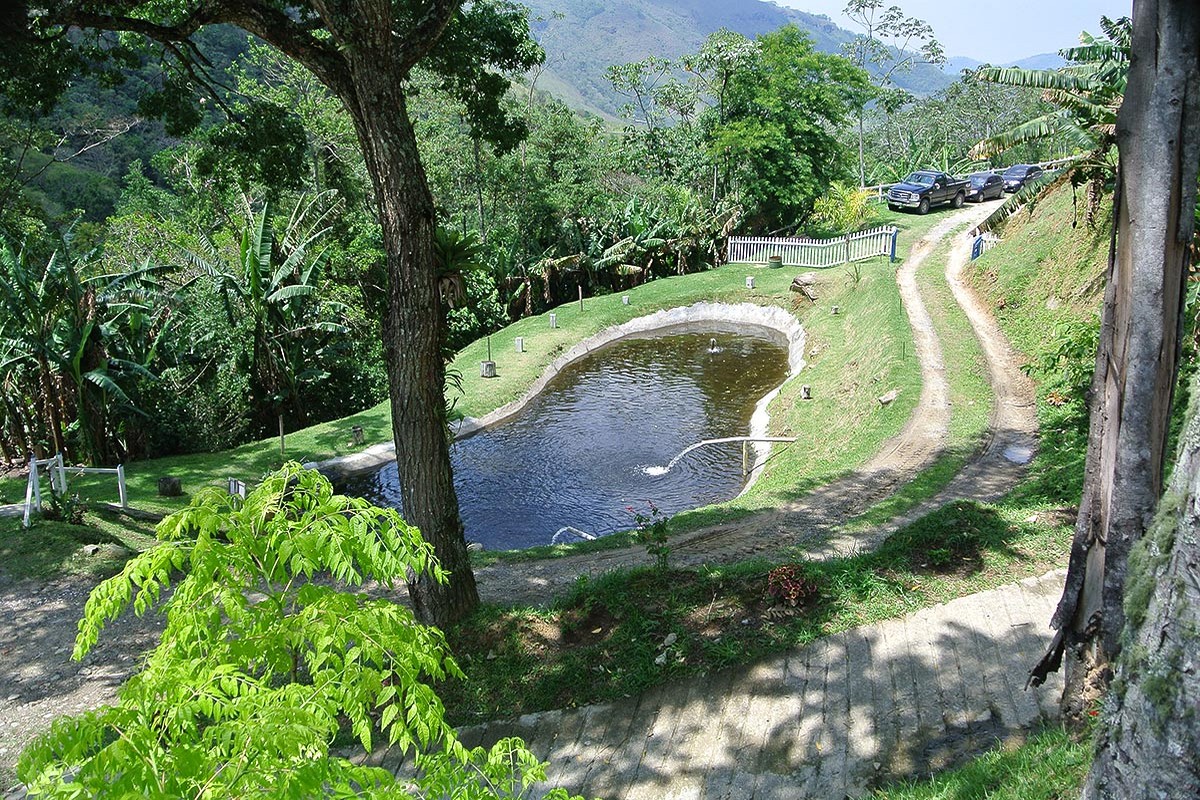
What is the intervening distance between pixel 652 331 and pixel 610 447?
39.0ft

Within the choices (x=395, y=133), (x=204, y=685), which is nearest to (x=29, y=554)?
(x=395, y=133)

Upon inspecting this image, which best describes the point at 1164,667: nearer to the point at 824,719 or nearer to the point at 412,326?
the point at 824,719

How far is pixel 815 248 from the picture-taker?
115 feet

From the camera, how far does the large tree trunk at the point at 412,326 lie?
25.6ft

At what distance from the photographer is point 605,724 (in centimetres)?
770

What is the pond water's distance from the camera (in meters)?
17.5

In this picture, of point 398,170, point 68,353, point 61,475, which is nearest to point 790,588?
point 398,170

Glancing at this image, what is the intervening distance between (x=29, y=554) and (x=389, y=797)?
11.1 metres

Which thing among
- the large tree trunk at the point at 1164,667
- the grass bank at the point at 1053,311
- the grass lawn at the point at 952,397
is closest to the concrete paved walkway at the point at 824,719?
the grass lawn at the point at 952,397

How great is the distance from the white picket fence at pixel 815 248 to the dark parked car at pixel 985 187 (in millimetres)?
7498

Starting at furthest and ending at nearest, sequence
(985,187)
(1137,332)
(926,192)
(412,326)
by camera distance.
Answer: (985,187)
(926,192)
(412,326)
(1137,332)

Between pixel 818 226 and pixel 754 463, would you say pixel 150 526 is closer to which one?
Result: pixel 754 463

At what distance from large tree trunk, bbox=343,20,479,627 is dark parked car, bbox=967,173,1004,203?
3791 cm

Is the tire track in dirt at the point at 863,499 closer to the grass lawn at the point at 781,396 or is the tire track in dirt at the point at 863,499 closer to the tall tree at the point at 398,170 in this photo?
the grass lawn at the point at 781,396
